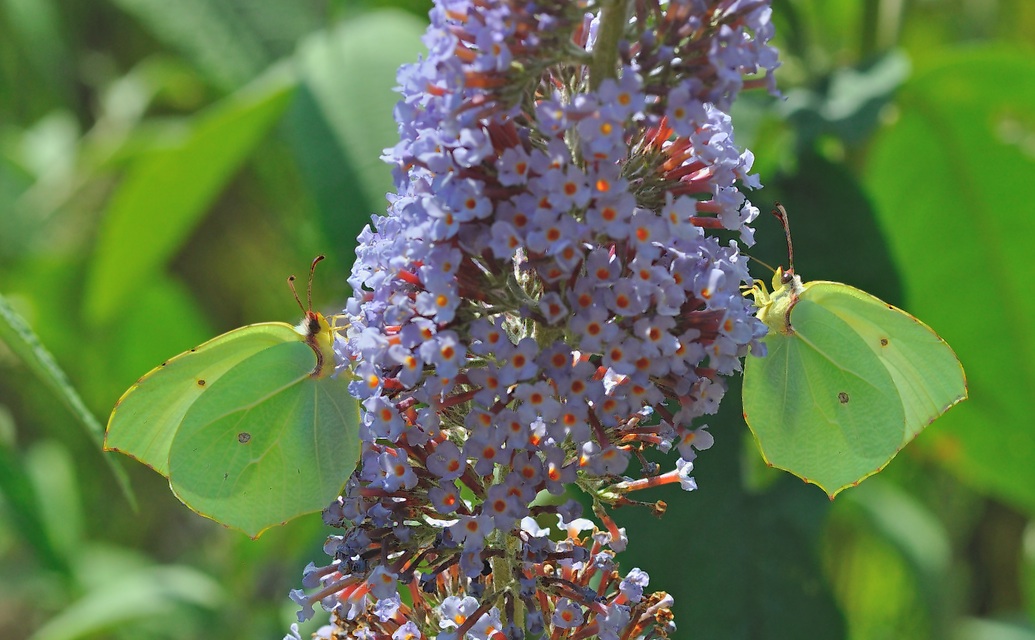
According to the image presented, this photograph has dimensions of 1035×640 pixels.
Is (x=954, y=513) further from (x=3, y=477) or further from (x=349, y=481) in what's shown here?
(x=3, y=477)

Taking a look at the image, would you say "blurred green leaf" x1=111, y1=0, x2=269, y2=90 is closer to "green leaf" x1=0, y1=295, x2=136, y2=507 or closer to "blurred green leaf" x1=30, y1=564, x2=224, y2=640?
"blurred green leaf" x1=30, y1=564, x2=224, y2=640

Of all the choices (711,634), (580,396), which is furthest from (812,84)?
(580,396)

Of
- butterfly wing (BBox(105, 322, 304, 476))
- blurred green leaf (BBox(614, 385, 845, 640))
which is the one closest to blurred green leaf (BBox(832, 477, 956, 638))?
blurred green leaf (BBox(614, 385, 845, 640))

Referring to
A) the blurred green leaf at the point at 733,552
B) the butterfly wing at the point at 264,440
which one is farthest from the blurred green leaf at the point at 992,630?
the butterfly wing at the point at 264,440

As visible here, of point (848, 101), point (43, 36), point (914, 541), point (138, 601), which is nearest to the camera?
point (848, 101)

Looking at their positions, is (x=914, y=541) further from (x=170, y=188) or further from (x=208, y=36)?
(x=208, y=36)

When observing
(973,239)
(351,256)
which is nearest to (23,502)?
(351,256)
